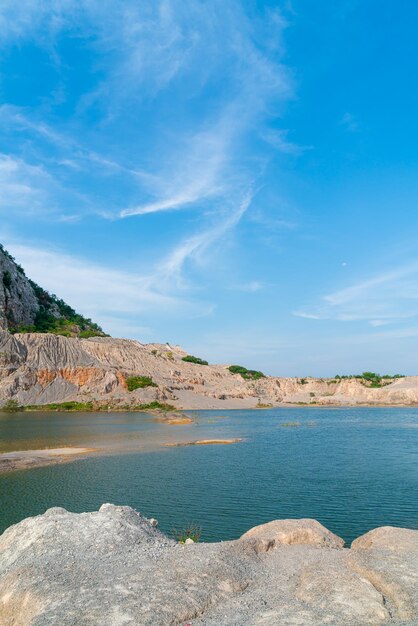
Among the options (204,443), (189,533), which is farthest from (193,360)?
(189,533)

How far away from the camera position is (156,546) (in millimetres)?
11875

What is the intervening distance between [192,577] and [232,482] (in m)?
17.0

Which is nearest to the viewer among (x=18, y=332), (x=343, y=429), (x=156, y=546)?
(x=156, y=546)

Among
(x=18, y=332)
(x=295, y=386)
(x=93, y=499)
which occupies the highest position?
(x=18, y=332)

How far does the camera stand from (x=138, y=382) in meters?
97.6

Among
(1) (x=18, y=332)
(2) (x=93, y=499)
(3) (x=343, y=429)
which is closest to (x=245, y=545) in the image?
(2) (x=93, y=499)

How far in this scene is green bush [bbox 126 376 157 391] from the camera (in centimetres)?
9619

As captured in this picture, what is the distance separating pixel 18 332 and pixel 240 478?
8962 centimetres

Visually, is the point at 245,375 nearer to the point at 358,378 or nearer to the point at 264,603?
the point at 358,378

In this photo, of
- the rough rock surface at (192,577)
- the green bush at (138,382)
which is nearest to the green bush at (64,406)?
the green bush at (138,382)

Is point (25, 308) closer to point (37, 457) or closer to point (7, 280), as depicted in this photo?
point (7, 280)

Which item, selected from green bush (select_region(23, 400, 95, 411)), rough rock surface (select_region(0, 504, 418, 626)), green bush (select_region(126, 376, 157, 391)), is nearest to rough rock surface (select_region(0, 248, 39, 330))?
green bush (select_region(23, 400, 95, 411))

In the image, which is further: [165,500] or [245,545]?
[165,500]

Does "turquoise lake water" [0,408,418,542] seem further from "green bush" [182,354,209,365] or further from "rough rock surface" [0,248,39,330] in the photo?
"green bush" [182,354,209,365]
